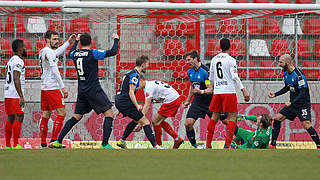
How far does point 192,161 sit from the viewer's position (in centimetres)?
573

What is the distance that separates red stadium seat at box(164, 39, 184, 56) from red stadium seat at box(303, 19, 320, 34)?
8.81 ft

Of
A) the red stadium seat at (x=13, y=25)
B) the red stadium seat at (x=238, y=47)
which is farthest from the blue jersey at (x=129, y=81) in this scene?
the red stadium seat at (x=238, y=47)

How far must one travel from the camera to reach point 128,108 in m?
8.81

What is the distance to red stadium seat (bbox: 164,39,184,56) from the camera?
11.0 metres

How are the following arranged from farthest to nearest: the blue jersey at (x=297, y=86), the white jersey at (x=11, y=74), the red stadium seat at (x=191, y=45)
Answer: the red stadium seat at (x=191, y=45)
the blue jersey at (x=297, y=86)
the white jersey at (x=11, y=74)

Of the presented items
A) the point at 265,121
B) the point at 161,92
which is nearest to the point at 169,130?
the point at 161,92

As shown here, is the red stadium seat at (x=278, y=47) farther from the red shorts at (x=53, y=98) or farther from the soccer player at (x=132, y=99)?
the red shorts at (x=53, y=98)

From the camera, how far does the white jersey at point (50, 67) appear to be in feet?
28.4

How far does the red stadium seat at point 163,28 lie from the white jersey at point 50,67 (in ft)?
9.26

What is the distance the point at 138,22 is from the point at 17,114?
322cm

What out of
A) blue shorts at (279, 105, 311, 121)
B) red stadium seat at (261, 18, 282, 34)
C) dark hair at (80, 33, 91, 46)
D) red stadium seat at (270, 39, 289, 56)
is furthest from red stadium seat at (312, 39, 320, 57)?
dark hair at (80, 33, 91, 46)

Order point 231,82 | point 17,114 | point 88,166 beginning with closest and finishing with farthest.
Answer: point 88,166 → point 231,82 → point 17,114

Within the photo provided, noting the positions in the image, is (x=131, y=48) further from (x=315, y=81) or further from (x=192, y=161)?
(x=192, y=161)

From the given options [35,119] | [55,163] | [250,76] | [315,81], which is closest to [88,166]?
[55,163]
